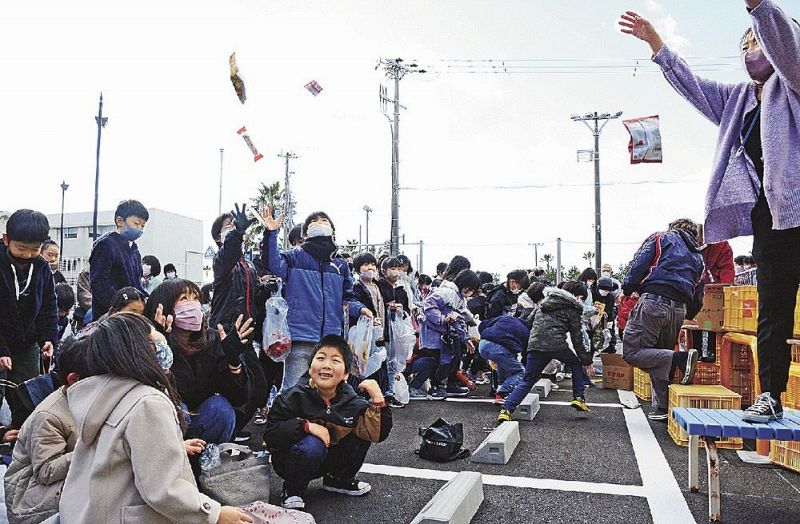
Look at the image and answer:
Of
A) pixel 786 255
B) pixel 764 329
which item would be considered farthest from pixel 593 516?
pixel 786 255

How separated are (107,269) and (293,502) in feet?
7.60

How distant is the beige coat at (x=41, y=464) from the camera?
271 centimetres

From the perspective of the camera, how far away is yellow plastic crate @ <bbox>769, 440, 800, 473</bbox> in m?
4.20

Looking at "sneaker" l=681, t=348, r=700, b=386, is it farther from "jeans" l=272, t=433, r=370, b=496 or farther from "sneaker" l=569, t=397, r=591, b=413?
"jeans" l=272, t=433, r=370, b=496

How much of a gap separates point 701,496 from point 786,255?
1.57 metres

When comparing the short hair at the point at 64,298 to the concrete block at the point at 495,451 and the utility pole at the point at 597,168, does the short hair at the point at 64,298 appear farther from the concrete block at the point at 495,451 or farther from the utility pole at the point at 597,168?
the utility pole at the point at 597,168

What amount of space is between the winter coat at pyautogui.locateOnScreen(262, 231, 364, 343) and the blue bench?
9.14 feet

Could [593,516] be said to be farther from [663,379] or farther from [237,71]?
[237,71]

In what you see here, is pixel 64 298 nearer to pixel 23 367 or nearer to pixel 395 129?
pixel 23 367

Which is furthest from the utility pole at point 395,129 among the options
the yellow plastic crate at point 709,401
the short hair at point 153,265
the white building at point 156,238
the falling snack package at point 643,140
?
the white building at point 156,238

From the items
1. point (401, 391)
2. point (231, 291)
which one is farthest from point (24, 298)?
point (401, 391)

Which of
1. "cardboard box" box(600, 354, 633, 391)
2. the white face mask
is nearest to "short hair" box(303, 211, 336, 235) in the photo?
the white face mask

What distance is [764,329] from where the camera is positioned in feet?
10.8

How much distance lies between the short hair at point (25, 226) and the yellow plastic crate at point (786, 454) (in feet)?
17.1
